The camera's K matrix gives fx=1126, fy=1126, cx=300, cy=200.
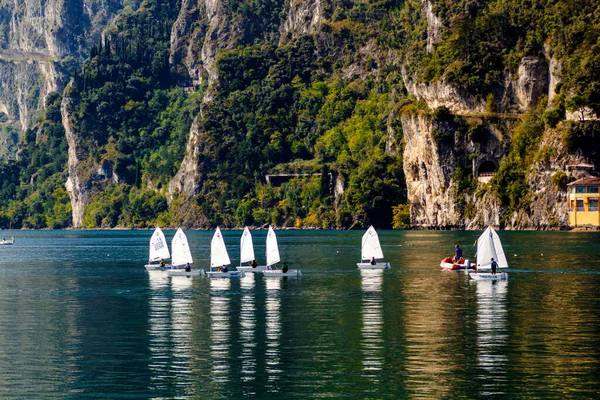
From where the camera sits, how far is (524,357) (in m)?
56.2

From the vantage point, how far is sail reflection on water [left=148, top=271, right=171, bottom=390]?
52.7m

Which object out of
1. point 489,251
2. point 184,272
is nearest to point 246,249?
point 184,272

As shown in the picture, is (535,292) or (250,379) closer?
(250,379)

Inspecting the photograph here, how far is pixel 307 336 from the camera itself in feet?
212

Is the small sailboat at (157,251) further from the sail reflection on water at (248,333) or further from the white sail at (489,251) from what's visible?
the white sail at (489,251)

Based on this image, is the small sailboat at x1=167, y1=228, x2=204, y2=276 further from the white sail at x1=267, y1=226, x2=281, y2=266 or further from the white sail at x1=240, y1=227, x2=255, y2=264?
the white sail at x1=267, y1=226, x2=281, y2=266

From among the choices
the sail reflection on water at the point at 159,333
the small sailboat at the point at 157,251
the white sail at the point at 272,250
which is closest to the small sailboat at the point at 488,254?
the white sail at the point at 272,250

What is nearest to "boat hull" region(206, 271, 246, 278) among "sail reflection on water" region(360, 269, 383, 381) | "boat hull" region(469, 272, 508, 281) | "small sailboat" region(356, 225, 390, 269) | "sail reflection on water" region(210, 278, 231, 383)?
"sail reflection on water" region(210, 278, 231, 383)

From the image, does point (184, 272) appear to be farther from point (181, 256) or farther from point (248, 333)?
point (248, 333)

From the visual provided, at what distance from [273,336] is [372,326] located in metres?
7.35

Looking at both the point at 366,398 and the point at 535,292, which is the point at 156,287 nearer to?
the point at 535,292

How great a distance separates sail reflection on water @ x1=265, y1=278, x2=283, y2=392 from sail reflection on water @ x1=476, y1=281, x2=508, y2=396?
9588 millimetres

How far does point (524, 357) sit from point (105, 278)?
6501cm

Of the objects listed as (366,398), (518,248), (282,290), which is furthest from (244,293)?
(518,248)
